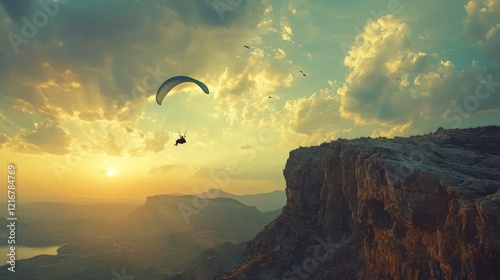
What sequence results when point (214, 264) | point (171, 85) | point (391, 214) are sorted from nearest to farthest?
point (391, 214) → point (171, 85) → point (214, 264)

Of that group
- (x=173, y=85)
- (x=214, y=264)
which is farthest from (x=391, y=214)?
(x=214, y=264)

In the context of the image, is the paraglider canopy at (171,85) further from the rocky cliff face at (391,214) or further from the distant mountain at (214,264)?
the distant mountain at (214,264)

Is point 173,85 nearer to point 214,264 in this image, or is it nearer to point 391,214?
point 391,214

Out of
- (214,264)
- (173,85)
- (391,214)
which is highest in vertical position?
(173,85)

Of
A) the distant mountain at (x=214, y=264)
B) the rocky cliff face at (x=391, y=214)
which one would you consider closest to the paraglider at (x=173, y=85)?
the rocky cliff face at (x=391, y=214)

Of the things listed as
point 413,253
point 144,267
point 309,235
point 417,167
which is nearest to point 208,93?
point 417,167

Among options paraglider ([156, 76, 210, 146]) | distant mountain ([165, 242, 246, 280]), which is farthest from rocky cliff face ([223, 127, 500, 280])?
distant mountain ([165, 242, 246, 280])
